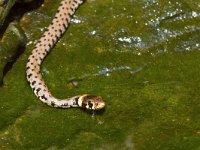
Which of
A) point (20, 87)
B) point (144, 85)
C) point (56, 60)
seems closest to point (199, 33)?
point (144, 85)

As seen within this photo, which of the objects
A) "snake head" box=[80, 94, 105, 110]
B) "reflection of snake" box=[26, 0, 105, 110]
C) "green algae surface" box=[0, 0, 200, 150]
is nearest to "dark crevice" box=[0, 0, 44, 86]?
"green algae surface" box=[0, 0, 200, 150]

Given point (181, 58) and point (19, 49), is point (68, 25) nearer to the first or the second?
point (19, 49)

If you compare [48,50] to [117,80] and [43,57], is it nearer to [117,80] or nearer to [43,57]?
[43,57]

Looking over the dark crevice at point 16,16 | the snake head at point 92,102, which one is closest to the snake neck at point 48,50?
the snake head at point 92,102

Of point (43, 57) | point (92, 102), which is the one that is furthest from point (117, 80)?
point (43, 57)

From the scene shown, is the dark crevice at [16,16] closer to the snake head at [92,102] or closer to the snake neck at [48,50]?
the snake neck at [48,50]

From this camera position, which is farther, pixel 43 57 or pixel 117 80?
pixel 43 57
